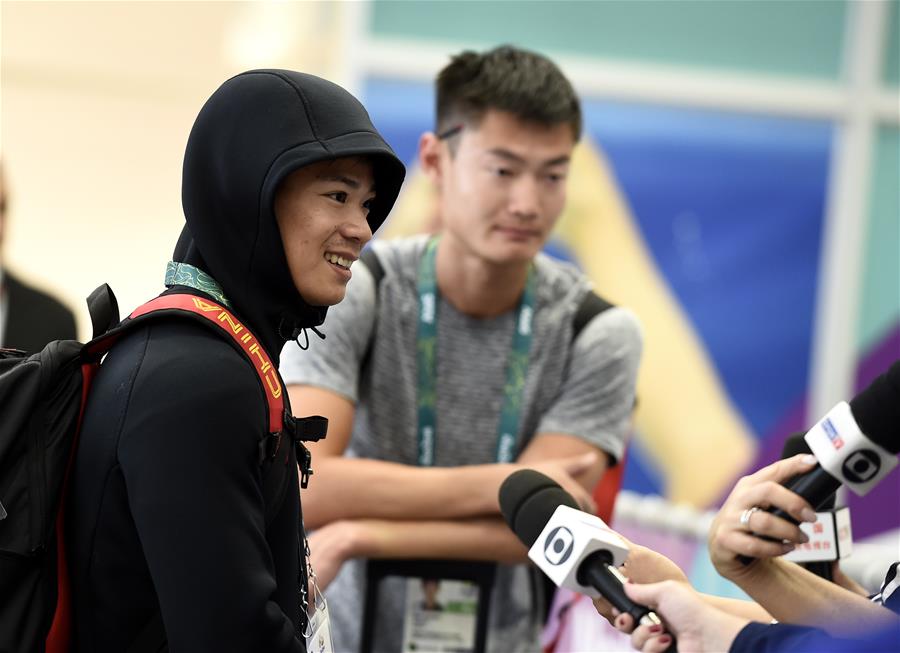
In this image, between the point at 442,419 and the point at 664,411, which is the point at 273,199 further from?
the point at 664,411

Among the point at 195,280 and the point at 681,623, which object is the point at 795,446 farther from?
the point at 195,280

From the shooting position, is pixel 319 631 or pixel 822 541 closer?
pixel 319 631

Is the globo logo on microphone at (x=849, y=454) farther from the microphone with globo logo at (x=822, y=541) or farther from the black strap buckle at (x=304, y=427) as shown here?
the black strap buckle at (x=304, y=427)

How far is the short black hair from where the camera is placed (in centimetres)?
291

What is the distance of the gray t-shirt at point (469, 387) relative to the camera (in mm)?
2803

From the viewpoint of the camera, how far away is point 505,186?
2.90 meters

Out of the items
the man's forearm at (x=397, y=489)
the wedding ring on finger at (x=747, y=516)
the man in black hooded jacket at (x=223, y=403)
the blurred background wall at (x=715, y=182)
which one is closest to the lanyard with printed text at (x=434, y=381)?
the man's forearm at (x=397, y=489)

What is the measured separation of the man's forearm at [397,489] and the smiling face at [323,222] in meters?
0.83

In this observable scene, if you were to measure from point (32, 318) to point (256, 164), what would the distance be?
297 cm

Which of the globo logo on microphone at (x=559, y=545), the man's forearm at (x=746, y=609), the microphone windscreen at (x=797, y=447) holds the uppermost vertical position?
the microphone windscreen at (x=797, y=447)

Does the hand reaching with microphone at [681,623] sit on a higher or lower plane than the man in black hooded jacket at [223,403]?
lower

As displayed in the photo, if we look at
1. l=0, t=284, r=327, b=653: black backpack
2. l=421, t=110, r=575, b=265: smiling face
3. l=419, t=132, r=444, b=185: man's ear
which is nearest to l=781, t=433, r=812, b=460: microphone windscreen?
l=421, t=110, r=575, b=265: smiling face

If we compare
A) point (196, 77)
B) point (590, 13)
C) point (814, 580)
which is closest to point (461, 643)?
point (814, 580)

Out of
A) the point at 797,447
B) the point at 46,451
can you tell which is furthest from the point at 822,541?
the point at 46,451
